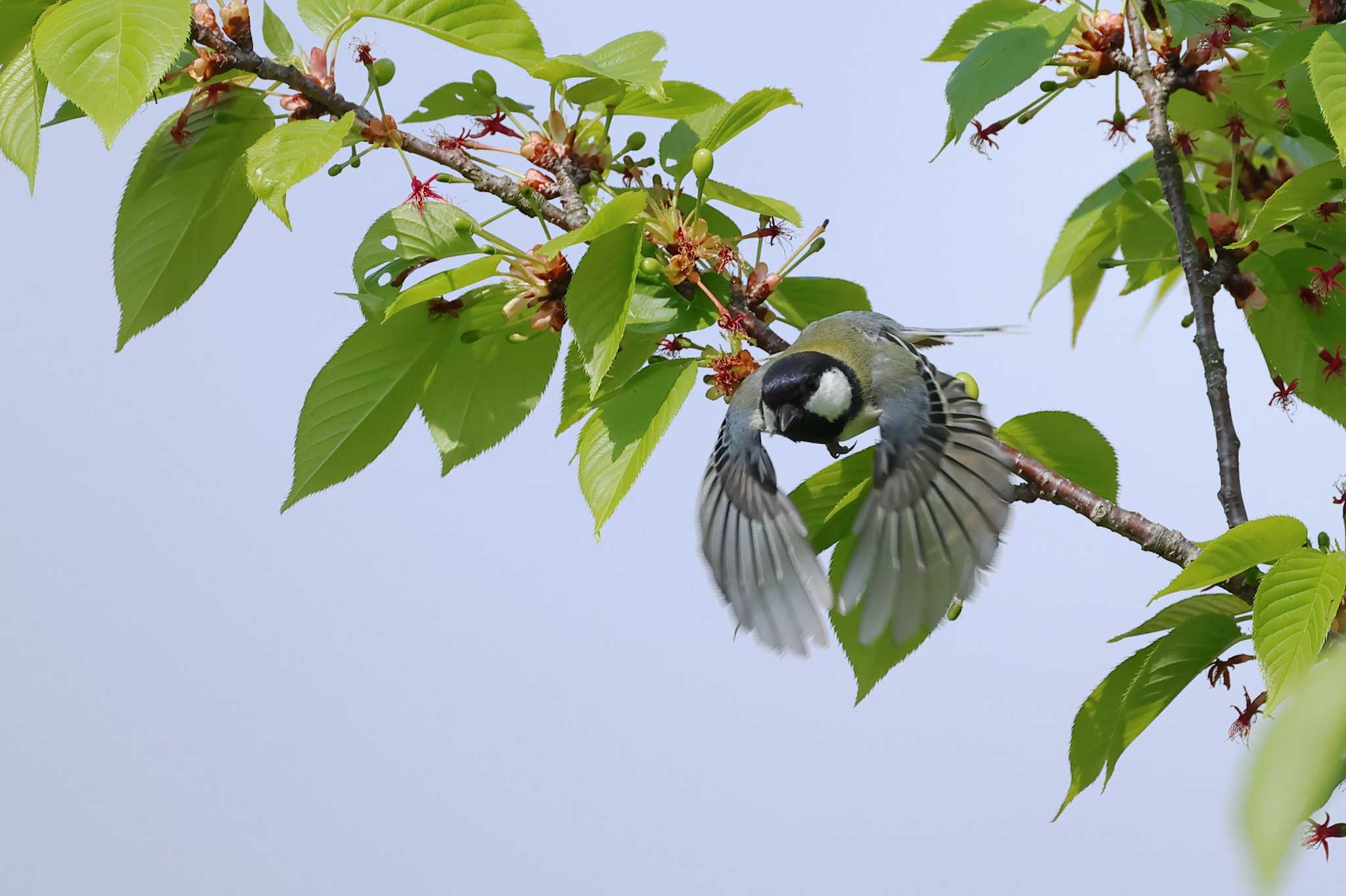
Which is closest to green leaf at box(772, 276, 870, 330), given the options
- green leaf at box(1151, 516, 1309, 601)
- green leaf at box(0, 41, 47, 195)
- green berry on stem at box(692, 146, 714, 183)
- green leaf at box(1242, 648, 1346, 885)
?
green berry on stem at box(692, 146, 714, 183)

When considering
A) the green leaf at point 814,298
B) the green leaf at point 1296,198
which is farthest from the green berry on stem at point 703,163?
the green leaf at point 1296,198

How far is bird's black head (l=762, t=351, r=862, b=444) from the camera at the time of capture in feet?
6.51

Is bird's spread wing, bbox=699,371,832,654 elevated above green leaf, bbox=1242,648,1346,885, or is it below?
above

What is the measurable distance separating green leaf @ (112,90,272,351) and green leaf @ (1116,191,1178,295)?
1.55 metres

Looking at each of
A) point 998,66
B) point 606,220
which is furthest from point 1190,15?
point 606,220

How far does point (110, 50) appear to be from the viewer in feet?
5.43

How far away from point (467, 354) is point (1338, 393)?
59.9 inches

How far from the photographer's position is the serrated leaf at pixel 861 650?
6.28 feet

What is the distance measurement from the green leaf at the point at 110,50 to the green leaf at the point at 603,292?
589mm

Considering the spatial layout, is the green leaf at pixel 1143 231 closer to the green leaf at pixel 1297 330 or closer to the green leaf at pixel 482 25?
the green leaf at pixel 1297 330

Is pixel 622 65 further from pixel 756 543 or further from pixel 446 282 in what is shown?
pixel 756 543

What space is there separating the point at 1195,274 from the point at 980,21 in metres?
0.56

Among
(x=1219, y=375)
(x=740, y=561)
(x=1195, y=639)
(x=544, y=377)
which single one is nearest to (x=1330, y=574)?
(x=1195, y=639)

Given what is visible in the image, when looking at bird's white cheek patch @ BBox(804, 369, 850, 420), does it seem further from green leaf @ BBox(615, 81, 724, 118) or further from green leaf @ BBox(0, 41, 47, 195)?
green leaf @ BBox(0, 41, 47, 195)
